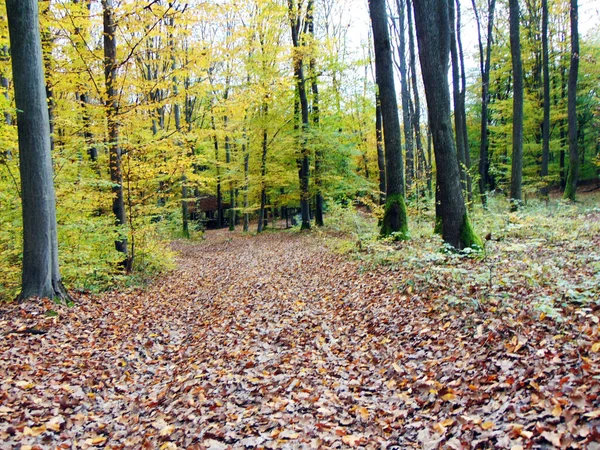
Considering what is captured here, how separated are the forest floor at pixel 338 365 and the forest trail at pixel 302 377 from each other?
0.06ft

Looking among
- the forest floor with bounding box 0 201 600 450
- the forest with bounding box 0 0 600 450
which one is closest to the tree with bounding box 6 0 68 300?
the forest with bounding box 0 0 600 450

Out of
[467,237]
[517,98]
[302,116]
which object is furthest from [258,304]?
[302,116]

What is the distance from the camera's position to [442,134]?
7508 millimetres

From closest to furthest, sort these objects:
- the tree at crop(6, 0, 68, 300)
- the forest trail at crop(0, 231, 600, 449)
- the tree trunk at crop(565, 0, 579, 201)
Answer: the forest trail at crop(0, 231, 600, 449)
the tree at crop(6, 0, 68, 300)
the tree trunk at crop(565, 0, 579, 201)

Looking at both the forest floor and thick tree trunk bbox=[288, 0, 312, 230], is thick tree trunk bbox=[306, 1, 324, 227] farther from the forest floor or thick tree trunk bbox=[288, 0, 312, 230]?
the forest floor

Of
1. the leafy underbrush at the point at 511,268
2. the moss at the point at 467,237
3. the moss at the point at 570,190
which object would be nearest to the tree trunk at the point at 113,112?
the leafy underbrush at the point at 511,268

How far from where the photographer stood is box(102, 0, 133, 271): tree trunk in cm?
932

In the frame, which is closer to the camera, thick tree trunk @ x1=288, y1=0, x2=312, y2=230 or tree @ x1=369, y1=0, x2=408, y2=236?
tree @ x1=369, y1=0, x2=408, y2=236

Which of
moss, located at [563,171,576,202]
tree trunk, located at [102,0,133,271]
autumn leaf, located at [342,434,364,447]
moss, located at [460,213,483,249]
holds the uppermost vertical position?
tree trunk, located at [102,0,133,271]

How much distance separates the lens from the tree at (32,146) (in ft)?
20.3

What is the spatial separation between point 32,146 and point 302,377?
596cm

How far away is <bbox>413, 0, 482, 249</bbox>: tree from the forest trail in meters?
1.52

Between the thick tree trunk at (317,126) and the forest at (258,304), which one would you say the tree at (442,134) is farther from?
the thick tree trunk at (317,126)

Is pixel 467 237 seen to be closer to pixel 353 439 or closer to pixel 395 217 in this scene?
pixel 395 217
